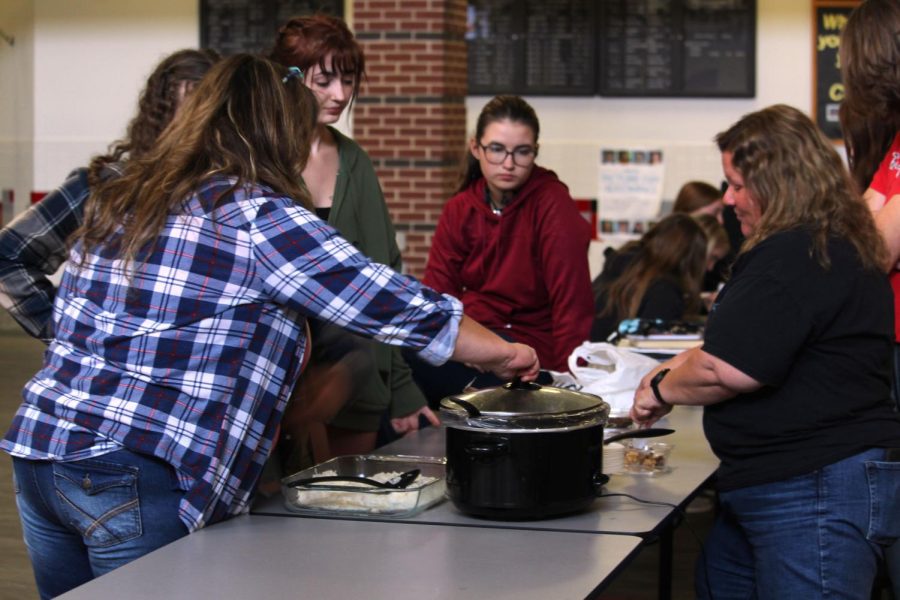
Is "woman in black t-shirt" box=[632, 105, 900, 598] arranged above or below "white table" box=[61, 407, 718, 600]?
above

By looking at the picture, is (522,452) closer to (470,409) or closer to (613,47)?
(470,409)

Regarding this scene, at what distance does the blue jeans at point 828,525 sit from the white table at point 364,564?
0.42 metres

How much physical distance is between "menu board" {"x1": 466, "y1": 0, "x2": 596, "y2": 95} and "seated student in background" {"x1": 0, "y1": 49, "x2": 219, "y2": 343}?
7431 millimetres

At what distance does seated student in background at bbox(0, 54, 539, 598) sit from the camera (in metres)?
2.45

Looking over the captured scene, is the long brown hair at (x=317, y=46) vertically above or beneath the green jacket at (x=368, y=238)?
above

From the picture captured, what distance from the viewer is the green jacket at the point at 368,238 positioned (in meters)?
3.67

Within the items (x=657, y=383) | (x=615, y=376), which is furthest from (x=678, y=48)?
(x=657, y=383)

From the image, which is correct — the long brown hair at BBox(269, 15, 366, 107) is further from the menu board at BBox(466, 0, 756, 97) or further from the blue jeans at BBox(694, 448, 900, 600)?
the menu board at BBox(466, 0, 756, 97)

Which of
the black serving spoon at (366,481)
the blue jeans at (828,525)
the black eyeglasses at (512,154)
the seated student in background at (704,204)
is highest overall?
the black eyeglasses at (512,154)

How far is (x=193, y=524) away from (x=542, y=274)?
2142 millimetres

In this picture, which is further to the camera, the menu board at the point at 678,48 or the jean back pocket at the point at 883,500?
the menu board at the point at 678,48

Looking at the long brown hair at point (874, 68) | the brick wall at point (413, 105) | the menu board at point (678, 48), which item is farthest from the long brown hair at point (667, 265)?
the menu board at point (678, 48)

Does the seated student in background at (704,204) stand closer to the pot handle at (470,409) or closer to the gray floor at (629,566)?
the gray floor at (629,566)

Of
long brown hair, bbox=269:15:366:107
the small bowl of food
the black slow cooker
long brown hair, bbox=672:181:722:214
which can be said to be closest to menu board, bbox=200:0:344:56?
long brown hair, bbox=672:181:722:214
